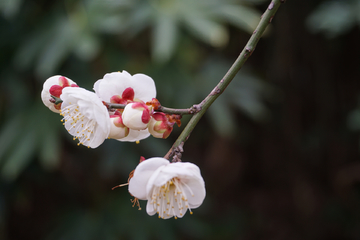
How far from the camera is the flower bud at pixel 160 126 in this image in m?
0.45

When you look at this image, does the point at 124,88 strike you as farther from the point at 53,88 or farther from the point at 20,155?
the point at 20,155

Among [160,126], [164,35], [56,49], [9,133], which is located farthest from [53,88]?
[9,133]

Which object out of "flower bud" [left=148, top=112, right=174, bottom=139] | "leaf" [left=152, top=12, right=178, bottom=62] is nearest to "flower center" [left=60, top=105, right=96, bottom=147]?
"flower bud" [left=148, top=112, right=174, bottom=139]

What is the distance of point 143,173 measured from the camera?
1.35 ft

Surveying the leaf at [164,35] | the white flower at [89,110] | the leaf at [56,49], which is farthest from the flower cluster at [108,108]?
the leaf at [56,49]

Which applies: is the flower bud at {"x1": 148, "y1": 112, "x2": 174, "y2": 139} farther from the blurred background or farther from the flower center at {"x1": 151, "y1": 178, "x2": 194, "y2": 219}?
the blurred background

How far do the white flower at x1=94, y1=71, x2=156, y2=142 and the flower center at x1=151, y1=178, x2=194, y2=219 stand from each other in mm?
115

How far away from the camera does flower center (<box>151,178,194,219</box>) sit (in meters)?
0.45

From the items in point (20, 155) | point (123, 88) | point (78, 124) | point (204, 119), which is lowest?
point (20, 155)

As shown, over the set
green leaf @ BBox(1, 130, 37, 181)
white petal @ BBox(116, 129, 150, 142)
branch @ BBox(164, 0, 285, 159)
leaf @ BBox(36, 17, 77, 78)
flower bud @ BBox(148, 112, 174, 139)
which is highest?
branch @ BBox(164, 0, 285, 159)

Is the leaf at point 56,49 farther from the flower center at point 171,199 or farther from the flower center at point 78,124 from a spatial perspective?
the flower center at point 171,199

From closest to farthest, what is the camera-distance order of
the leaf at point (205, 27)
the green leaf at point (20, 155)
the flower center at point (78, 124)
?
the flower center at point (78, 124) < the leaf at point (205, 27) < the green leaf at point (20, 155)

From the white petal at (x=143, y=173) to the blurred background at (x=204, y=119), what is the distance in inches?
35.2

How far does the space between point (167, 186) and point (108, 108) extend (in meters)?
0.15
